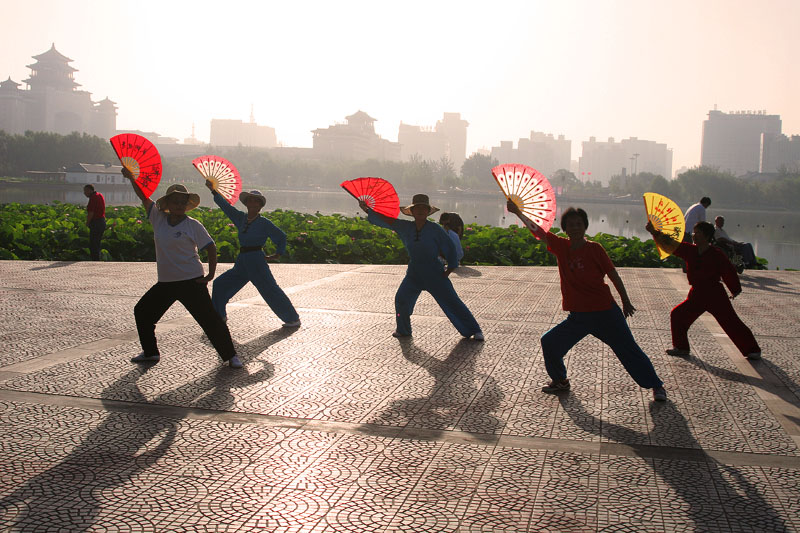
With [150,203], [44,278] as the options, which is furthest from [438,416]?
[44,278]

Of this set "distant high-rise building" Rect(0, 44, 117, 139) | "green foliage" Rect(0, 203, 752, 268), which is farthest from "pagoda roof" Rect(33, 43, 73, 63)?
"green foliage" Rect(0, 203, 752, 268)

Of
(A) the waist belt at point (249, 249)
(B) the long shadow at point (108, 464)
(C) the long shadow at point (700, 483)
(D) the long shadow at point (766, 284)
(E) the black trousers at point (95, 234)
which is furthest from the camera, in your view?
A: (E) the black trousers at point (95, 234)

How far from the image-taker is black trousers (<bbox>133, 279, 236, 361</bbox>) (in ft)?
19.8

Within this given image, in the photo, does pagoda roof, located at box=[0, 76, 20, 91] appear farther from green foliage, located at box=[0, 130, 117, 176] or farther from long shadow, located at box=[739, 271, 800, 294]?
long shadow, located at box=[739, 271, 800, 294]

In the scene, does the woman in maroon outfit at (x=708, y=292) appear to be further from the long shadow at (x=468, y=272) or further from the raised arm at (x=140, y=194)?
the long shadow at (x=468, y=272)

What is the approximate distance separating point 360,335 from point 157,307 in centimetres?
214

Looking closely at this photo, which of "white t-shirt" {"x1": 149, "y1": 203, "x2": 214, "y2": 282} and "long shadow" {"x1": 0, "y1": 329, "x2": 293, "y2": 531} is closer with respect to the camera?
"long shadow" {"x1": 0, "y1": 329, "x2": 293, "y2": 531}

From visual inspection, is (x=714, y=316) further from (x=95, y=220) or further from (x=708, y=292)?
(x=95, y=220)

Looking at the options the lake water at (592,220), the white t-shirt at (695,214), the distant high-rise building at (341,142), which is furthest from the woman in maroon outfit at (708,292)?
the distant high-rise building at (341,142)

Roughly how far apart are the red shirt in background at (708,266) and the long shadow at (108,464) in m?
3.91

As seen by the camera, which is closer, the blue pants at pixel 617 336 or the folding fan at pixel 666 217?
the blue pants at pixel 617 336

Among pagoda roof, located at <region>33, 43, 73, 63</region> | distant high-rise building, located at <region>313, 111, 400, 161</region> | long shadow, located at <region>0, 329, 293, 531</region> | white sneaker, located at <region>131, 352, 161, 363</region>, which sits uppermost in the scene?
pagoda roof, located at <region>33, 43, 73, 63</region>

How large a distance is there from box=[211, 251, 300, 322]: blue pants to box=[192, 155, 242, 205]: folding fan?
86 centimetres

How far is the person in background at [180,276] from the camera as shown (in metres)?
6.04
